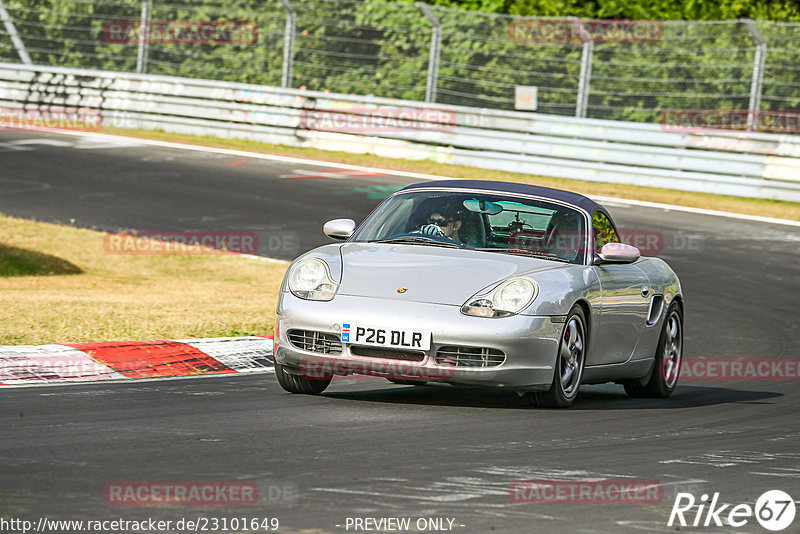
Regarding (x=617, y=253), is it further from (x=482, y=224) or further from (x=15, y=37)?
(x=15, y=37)

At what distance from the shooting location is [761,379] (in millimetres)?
10117

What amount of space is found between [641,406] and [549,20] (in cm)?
1391

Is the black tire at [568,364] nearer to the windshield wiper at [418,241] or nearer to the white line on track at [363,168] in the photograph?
the windshield wiper at [418,241]

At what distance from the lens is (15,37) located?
25938 mm

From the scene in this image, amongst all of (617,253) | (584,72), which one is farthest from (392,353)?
(584,72)

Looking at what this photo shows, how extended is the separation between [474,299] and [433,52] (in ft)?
51.1

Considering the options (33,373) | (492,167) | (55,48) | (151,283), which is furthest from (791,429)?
(55,48)

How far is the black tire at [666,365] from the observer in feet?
30.2

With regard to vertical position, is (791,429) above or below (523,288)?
below

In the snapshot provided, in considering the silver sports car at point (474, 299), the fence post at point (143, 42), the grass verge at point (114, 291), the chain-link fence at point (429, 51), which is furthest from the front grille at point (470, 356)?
the fence post at point (143, 42)

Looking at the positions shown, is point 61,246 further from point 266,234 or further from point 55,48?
point 55,48

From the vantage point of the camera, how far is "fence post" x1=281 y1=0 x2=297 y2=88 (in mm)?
23641

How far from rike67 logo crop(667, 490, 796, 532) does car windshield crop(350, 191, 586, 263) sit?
9.48 feet

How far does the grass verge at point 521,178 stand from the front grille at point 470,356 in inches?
485
